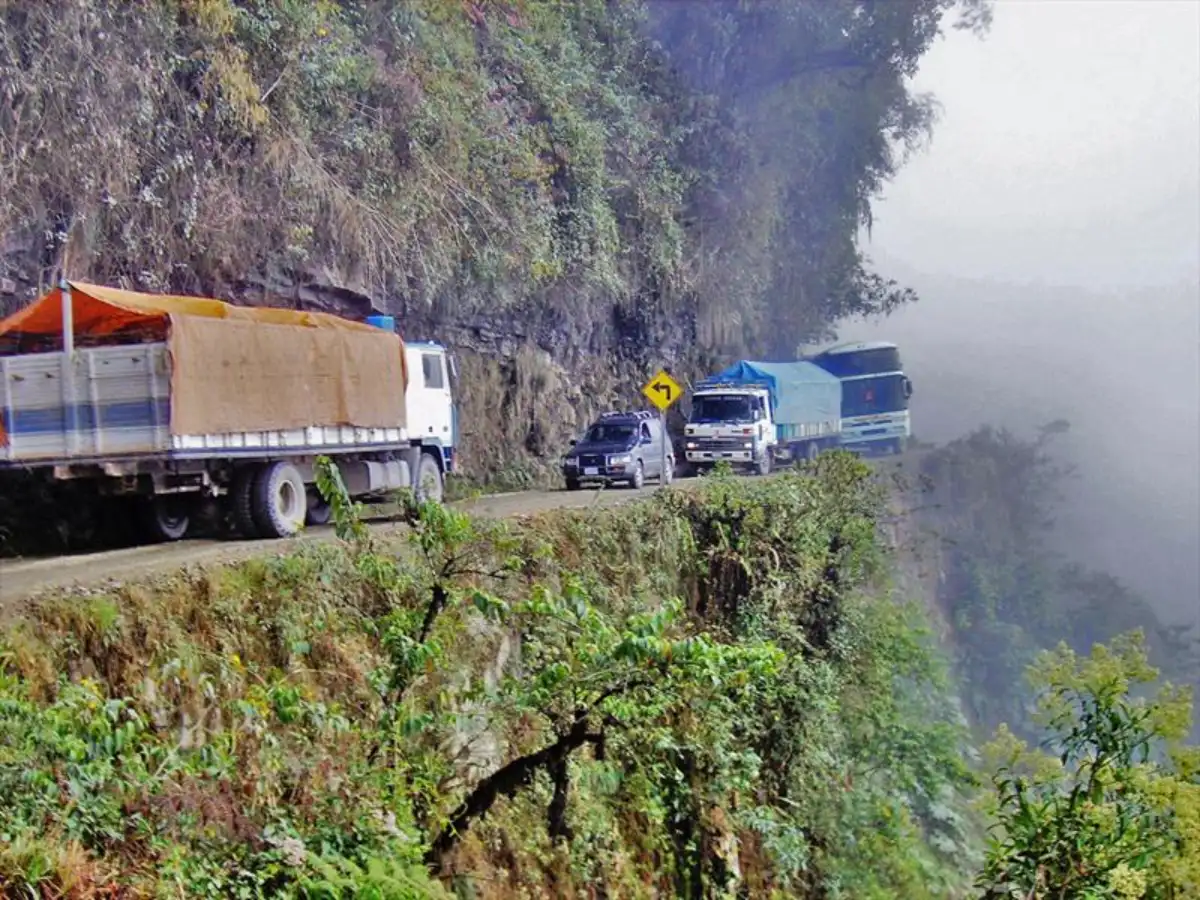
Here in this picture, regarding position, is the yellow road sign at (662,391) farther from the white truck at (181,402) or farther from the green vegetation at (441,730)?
the white truck at (181,402)

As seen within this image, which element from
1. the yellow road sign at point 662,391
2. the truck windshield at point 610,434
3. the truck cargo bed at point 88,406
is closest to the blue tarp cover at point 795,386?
the truck windshield at point 610,434

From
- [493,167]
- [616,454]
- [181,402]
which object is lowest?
[616,454]

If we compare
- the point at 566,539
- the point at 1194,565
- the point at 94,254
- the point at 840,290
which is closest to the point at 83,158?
the point at 94,254

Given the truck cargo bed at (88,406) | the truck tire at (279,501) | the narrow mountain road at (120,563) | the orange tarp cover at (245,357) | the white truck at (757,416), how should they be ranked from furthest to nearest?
Answer: the white truck at (757,416) → the truck tire at (279,501) → the orange tarp cover at (245,357) → the truck cargo bed at (88,406) → the narrow mountain road at (120,563)

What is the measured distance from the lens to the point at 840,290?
3881cm

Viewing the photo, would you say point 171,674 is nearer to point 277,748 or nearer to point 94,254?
point 277,748

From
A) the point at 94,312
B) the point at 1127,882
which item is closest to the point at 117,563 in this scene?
the point at 94,312

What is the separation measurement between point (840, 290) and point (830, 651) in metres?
25.9

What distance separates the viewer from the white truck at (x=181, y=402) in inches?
412

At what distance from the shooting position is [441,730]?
7.52 m

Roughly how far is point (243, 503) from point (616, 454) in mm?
9870

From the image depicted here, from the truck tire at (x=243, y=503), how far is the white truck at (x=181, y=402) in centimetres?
1

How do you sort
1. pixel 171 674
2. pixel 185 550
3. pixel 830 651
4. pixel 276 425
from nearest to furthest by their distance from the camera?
pixel 171 674, pixel 185 550, pixel 276 425, pixel 830 651

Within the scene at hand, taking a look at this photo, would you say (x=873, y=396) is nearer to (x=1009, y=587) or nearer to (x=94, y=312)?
(x=1009, y=587)
